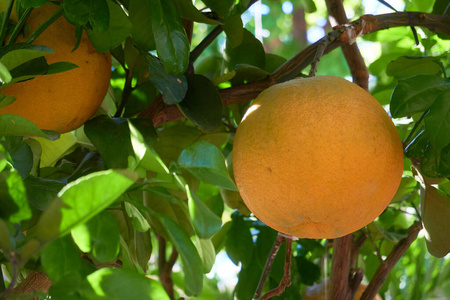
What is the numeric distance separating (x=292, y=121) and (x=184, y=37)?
135 mm

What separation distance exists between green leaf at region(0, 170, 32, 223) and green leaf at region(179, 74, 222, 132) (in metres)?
0.28

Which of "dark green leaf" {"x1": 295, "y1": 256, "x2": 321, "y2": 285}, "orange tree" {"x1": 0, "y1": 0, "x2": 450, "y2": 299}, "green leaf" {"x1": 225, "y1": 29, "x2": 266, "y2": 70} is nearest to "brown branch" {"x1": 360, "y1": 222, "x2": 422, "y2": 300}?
"orange tree" {"x1": 0, "y1": 0, "x2": 450, "y2": 299}

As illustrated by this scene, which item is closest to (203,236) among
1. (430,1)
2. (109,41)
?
(109,41)

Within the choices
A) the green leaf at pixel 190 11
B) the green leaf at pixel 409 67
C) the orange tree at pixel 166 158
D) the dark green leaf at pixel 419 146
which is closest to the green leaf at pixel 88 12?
the orange tree at pixel 166 158

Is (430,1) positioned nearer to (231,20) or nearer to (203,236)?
(231,20)

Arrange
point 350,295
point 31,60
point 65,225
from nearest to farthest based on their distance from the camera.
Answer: point 65,225
point 31,60
point 350,295

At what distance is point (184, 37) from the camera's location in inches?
20.3

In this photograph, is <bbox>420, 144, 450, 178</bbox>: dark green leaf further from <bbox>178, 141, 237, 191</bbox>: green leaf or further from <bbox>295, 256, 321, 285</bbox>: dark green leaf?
<bbox>295, 256, 321, 285</bbox>: dark green leaf

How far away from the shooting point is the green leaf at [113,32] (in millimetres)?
521

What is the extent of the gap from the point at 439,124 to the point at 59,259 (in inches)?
13.7

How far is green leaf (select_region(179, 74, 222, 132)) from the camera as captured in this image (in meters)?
0.59

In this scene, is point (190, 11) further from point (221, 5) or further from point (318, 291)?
point (318, 291)

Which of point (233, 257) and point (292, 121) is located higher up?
point (292, 121)

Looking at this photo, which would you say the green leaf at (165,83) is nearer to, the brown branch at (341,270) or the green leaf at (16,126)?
the green leaf at (16,126)
